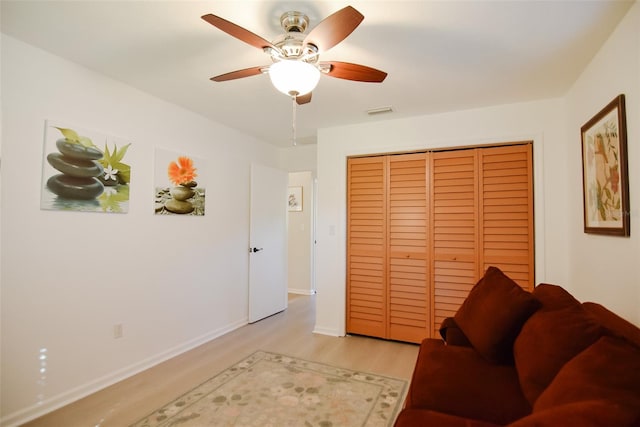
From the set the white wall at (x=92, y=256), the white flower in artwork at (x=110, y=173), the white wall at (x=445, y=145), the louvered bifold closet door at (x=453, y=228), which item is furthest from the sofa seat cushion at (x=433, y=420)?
the white flower in artwork at (x=110, y=173)

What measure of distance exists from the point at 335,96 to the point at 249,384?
94.2 inches

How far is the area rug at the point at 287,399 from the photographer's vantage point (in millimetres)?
2010

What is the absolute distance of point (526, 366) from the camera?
138cm

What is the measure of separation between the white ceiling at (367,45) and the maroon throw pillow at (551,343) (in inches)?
59.2

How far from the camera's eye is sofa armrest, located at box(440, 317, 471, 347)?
6.58 ft

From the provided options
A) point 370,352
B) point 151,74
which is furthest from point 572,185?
point 151,74

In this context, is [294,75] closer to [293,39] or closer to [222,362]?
[293,39]

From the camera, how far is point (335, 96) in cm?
278

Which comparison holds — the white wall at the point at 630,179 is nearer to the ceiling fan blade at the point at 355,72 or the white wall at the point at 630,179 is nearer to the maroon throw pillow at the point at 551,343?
the maroon throw pillow at the point at 551,343

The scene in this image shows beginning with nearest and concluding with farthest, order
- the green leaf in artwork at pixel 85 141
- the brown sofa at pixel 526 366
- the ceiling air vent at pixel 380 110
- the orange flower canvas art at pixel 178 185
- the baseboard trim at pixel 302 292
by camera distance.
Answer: the brown sofa at pixel 526 366
the green leaf in artwork at pixel 85 141
the orange flower canvas art at pixel 178 185
the ceiling air vent at pixel 380 110
the baseboard trim at pixel 302 292

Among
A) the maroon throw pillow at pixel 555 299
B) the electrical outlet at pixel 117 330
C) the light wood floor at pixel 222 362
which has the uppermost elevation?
the maroon throw pillow at pixel 555 299

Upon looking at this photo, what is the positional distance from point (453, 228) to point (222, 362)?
8.05 ft

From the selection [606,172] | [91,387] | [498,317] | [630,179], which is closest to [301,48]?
[498,317]

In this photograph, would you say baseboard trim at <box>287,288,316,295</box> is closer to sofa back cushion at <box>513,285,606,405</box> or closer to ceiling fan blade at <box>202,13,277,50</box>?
sofa back cushion at <box>513,285,606,405</box>
